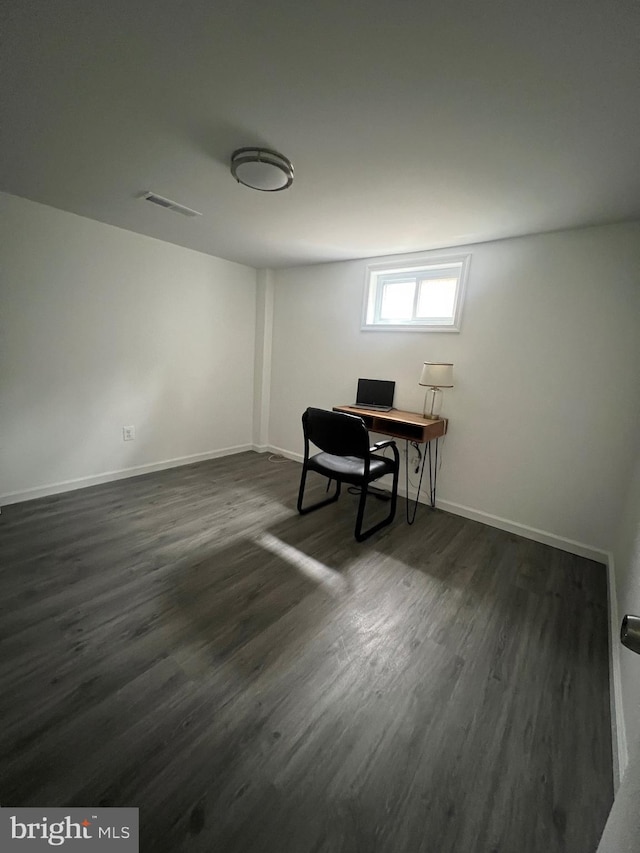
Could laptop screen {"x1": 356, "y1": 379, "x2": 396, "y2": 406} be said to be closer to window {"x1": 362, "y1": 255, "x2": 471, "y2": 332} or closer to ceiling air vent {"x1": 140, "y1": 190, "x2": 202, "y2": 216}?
window {"x1": 362, "y1": 255, "x2": 471, "y2": 332}

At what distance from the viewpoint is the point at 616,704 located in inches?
50.8

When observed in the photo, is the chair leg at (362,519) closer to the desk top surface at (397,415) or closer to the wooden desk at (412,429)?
the wooden desk at (412,429)

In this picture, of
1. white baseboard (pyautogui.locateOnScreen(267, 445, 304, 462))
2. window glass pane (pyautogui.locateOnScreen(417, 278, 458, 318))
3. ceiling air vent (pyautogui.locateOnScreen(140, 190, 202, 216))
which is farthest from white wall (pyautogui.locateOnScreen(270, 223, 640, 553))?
ceiling air vent (pyautogui.locateOnScreen(140, 190, 202, 216))

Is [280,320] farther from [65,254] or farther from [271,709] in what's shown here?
[271,709]

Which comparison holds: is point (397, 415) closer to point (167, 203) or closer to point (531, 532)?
point (531, 532)

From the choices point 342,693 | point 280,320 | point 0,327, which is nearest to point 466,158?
point 342,693

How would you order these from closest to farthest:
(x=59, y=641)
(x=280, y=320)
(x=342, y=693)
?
(x=342, y=693), (x=59, y=641), (x=280, y=320)

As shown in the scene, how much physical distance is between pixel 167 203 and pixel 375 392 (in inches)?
90.4

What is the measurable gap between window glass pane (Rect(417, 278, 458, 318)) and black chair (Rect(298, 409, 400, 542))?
1400 millimetres

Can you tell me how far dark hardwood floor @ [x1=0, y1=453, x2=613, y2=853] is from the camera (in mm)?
953

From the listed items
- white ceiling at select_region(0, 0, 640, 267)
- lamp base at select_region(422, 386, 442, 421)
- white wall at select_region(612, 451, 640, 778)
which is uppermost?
white ceiling at select_region(0, 0, 640, 267)

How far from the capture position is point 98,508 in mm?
2648

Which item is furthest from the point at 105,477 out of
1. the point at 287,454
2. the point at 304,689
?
the point at 304,689

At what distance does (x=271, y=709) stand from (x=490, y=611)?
127 cm
